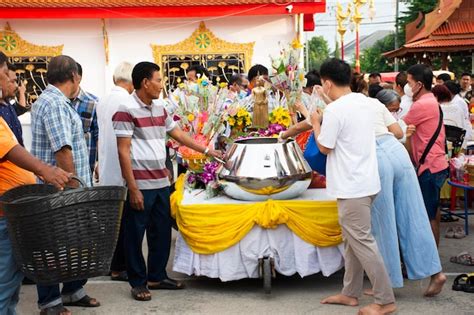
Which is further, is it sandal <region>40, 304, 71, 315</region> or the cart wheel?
the cart wheel

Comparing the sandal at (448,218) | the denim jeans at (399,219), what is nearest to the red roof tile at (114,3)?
the sandal at (448,218)

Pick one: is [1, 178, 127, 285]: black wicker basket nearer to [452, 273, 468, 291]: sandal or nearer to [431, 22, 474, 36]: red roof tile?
[452, 273, 468, 291]: sandal

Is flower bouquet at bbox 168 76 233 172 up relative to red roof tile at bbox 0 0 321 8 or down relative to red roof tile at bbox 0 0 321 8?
down

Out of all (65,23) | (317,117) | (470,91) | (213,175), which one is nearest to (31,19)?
(65,23)

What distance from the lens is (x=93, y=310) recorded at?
15.8 ft

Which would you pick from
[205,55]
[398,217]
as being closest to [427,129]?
[398,217]

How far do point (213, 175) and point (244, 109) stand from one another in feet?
3.12

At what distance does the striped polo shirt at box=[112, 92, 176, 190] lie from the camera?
4789 mm

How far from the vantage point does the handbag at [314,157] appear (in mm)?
5449

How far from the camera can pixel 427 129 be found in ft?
17.9

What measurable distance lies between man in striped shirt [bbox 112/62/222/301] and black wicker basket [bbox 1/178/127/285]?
3.74 ft

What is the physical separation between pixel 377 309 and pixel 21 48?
12.5 metres

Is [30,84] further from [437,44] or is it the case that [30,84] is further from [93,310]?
[437,44]

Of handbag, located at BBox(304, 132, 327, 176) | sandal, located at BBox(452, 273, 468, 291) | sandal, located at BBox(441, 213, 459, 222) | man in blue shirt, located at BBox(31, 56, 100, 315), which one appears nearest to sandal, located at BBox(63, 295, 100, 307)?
man in blue shirt, located at BBox(31, 56, 100, 315)
